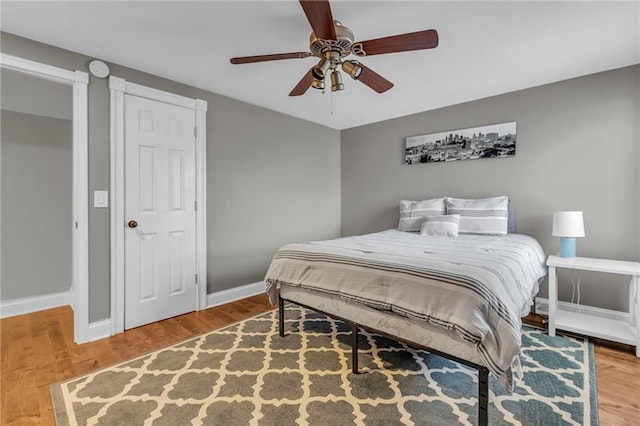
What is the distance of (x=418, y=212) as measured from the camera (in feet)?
11.6

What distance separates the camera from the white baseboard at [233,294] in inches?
127

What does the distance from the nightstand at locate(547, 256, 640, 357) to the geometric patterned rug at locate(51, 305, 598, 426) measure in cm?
13

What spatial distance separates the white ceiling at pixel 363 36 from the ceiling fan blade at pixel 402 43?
0.30 m

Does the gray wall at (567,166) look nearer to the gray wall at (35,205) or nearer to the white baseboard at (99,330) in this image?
the white baseboard at (99,330)

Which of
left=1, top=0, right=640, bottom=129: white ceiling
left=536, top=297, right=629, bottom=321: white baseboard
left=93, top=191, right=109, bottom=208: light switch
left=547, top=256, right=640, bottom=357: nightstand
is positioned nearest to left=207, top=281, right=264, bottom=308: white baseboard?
left=93, top=191, right=109, bottom=208: light switch

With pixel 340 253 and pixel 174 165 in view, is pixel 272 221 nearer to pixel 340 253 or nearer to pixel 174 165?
pixel 174 165

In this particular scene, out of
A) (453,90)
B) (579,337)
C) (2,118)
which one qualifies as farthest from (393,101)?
(2,118)

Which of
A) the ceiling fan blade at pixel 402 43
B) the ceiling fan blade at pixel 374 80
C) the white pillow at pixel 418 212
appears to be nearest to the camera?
the ceiling fan blade at pixel 402 43

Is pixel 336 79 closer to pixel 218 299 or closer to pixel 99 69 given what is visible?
pixel 99 69

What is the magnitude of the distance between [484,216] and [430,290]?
1960 mm

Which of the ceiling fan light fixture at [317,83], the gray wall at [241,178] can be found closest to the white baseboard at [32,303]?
the gray wall at [241,178]

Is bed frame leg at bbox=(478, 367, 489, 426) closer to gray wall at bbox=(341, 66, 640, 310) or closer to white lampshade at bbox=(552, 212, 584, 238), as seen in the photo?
white lampshade at bbox=(552, 212, 584, 238)

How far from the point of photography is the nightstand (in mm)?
2197

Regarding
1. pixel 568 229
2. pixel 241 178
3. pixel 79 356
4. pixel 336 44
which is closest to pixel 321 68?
pixel 336 44
